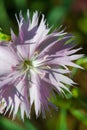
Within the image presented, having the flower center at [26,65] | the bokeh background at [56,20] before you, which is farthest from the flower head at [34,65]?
the bokeh background at [56,20]

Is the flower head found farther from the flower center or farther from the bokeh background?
the bokeh background

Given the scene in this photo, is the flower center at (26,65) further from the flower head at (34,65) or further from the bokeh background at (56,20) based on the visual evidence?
the bokeh background at (56,20)

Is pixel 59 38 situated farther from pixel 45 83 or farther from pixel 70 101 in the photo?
pixel 70 101

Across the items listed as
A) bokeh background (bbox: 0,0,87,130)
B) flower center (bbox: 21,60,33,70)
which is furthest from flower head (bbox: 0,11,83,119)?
bokeh background (bbox: 0,0,87,130)

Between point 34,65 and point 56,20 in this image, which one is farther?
point 56,20

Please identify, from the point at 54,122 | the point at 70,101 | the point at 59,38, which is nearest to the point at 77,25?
the point at 54,122

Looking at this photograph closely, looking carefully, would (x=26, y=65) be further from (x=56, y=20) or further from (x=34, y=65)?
(x=56, y=20)

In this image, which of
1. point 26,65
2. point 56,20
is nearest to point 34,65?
point 26,65

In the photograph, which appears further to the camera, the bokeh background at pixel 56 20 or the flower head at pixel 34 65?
the bokeh background at pixel 56 20

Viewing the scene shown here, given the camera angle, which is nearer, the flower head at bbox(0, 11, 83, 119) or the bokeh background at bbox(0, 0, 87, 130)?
the flower head at bbox(0, 11, 83, 119)
